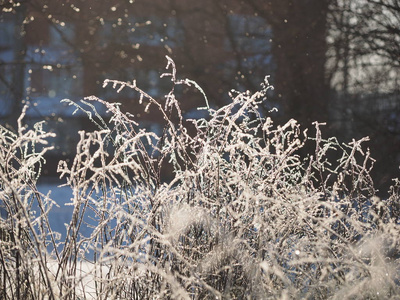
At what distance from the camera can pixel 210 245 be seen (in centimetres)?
163

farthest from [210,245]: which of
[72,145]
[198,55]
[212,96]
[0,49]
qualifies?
[0,49]

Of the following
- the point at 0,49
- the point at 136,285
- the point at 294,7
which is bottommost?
the point at 136,285

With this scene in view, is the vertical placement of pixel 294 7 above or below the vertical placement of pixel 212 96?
above

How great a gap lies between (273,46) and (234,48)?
42cm

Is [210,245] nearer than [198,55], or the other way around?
[210,245]

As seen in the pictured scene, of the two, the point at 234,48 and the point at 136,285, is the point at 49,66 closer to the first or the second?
the point at 234,48

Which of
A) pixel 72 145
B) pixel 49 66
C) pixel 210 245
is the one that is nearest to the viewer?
pixel 210 245

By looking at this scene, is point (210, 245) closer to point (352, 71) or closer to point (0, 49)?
point (352, 71)

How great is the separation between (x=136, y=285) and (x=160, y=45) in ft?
15.9

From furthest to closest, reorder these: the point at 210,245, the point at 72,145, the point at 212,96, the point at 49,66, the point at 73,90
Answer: the point at 73,90, the point at 72,145, the point at 49,66, the point at 212,96, the point at 210,245

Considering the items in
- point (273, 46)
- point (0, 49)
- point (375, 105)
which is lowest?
point (375, 105)

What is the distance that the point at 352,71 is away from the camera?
5668mm

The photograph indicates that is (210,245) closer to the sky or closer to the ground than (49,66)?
closer to the ground

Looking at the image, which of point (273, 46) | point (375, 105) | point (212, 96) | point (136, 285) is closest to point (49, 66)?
point (212, 96)
